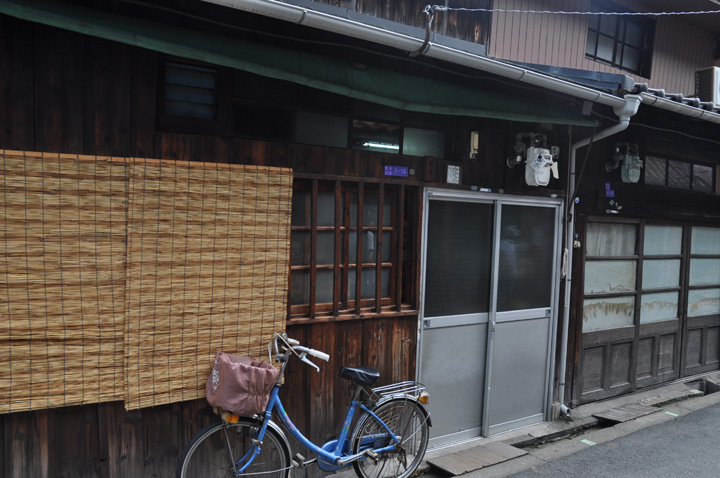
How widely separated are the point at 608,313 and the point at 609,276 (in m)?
0.56

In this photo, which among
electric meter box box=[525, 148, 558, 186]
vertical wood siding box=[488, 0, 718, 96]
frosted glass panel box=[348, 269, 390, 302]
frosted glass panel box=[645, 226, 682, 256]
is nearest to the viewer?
frosted glass panel box=[348, 269, 390, 302]

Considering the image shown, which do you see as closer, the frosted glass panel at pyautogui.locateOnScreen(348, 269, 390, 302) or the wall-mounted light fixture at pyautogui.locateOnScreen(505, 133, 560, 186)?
the frosted glass panel at pyautogui.locateOnScreen(348, 269, 390, 302)

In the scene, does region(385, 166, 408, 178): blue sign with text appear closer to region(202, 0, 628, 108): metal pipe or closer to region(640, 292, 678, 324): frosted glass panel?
region(202, 0, 628, 108): metal pipe

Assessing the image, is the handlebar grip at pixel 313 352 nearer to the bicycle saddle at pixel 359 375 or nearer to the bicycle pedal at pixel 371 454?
the bicycle saddle at pixel 359 375

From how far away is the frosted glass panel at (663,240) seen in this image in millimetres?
8039

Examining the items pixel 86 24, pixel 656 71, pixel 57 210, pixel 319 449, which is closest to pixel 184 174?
pixel 57 210

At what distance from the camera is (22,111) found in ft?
11.7

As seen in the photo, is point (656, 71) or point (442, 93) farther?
point (656, 71)

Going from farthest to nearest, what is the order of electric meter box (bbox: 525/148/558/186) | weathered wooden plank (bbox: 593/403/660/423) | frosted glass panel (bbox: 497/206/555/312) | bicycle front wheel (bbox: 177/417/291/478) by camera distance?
weathered wooden plank (bbox: 593/403/660/423) < frosted glass panel (bbox: 497/206/555/312) < electric meter box (bbox: 525/148/558/186) < bicycle front wheel (bbox: 177/417/291/478)

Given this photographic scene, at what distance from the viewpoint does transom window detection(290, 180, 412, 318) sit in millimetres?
4785

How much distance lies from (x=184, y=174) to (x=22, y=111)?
3.81 feet

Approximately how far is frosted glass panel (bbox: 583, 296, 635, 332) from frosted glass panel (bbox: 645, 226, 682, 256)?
930 millimetres

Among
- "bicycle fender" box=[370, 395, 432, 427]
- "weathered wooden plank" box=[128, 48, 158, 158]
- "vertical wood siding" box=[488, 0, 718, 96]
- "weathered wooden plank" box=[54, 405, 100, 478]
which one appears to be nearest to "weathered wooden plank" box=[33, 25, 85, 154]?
"weathered wooden plank" box=[128, 48, 158, 158]

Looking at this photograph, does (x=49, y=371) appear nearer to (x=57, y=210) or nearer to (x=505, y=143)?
(x=57, y=210)
